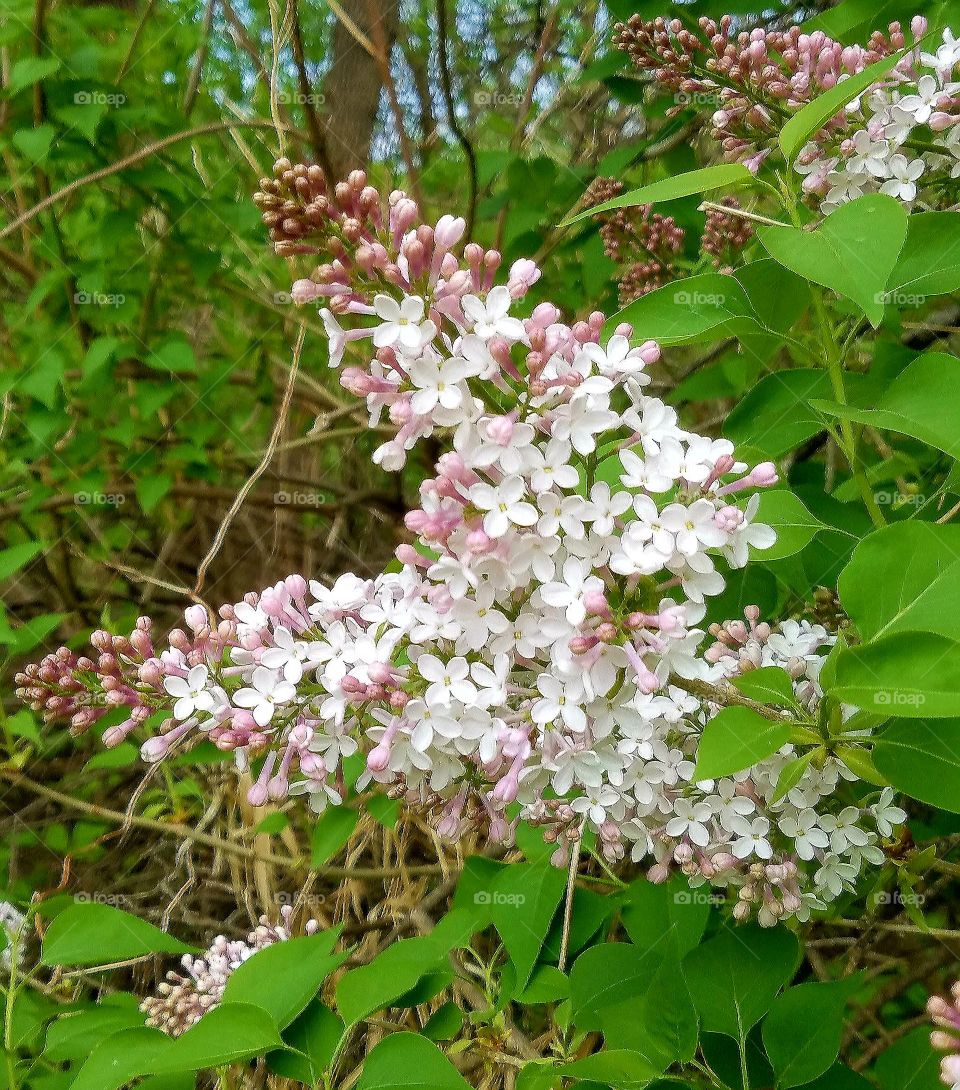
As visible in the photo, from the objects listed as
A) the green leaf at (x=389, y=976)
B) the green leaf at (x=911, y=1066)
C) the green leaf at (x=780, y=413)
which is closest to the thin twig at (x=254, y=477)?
the green leaf at (x=389, y=976)

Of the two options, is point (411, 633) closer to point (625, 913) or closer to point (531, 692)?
point (531, 692)

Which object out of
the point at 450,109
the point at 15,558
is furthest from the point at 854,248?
the point at 15,558

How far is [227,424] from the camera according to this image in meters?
4.04

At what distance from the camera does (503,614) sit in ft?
3.78

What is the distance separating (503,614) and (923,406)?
0.65 metres

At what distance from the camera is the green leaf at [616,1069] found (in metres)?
1.24

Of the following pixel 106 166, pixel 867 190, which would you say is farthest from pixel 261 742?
pixel 106 166

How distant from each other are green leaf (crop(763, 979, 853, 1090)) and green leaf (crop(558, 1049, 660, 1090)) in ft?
0.64

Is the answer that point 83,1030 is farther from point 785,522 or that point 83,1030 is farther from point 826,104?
point 826,104

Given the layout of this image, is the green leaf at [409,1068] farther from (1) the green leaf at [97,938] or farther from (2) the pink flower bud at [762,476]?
(2) the pink flower bud at [762,476]

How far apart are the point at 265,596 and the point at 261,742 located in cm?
20

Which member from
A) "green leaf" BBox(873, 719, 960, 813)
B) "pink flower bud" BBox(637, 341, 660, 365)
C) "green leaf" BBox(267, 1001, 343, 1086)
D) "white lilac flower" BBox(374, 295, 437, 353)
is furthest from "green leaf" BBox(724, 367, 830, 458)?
"green leaf" BBox(267, 1001, 343, 1086)

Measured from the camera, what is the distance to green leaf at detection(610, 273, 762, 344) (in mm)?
1321

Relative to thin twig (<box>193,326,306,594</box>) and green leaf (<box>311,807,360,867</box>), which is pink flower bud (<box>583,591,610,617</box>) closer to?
green leaf (<box>311,807,360,867</box>)
